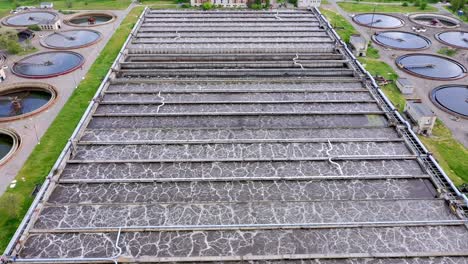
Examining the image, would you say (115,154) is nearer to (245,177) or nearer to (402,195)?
(245,177)

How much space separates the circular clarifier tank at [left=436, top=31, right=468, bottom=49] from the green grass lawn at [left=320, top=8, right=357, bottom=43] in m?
18.3

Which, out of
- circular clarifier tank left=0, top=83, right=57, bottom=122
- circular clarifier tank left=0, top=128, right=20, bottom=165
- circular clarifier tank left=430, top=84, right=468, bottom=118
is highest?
circular clarifier tank left=430, top=84, right=468, bottom=118

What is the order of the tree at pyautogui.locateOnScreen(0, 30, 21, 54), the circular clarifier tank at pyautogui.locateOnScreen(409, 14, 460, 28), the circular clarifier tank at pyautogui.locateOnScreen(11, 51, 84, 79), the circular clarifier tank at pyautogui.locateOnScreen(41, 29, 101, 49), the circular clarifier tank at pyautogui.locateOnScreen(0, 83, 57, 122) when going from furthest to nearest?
the circular clarifier tank at pyautogui.locateOnScreen(409, 14, 460, 28)
the circular clarifier tank at pyautogui.locateOnScreen(41, 29, 101, 49)
the tree at pyautogui.locateOnScreen(0, 30, 21, 54)
the circular clarifier tank at pyautogui.locateOnScreen(11, 51, 84, 79)
the circular clarifier tank at pyautogui.locateOnScreen(0, 83, 57, 122)

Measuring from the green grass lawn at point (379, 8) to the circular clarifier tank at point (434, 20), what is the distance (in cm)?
377

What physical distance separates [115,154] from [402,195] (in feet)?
91.8

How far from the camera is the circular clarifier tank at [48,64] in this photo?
61.1 m

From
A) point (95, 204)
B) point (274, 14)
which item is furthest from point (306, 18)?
point (95, 204)

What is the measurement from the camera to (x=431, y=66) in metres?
64.6

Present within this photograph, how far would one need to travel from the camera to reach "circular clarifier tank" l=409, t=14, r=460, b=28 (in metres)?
84.9

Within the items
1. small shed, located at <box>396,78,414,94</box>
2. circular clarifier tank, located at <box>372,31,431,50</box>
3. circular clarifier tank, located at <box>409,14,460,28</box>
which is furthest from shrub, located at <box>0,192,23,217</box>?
circular clarifier tank, located at <box>409,14,460,28</box>

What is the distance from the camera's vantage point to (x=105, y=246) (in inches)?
1091

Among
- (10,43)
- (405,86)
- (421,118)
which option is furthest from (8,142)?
(405,86)

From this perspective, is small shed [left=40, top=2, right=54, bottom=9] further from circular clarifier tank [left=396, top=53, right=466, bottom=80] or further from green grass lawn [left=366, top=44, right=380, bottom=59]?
circular clarifier tank [left=396, top=53, right=466, bottom=80]

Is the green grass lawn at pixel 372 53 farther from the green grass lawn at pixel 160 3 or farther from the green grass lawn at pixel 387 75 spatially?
the green grass lawn at pixel 160 3
